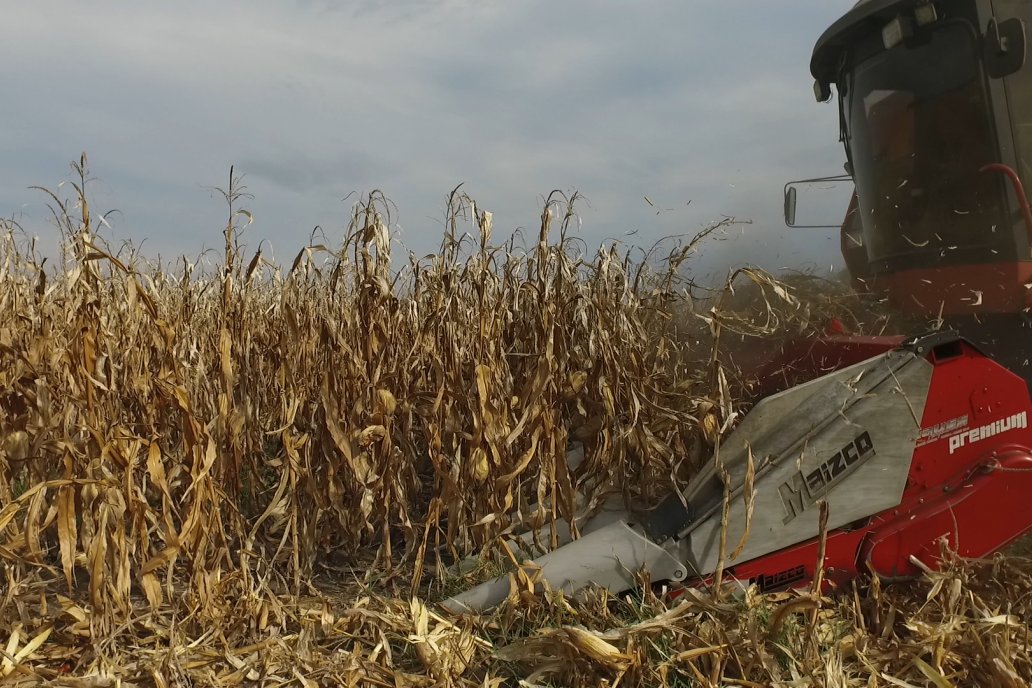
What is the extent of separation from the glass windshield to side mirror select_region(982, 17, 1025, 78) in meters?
0.18

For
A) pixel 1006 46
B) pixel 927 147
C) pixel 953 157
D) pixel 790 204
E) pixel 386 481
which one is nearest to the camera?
pixel 386 481

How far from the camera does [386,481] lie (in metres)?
3.29

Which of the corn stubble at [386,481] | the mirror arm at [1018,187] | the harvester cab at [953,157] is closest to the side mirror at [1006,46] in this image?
the harvester cab at [953,157]

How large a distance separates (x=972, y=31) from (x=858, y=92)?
806 mm

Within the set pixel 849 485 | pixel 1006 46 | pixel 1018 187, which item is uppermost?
pixel 1006 46

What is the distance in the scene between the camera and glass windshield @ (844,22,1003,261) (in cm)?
406

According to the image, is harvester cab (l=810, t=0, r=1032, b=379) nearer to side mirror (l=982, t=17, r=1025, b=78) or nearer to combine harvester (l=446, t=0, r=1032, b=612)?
side mirror (l=982, t=17, r=1025, b=78)

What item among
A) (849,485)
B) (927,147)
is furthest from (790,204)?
(849,485)

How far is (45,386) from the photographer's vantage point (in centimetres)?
308

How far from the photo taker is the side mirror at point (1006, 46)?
3734mm

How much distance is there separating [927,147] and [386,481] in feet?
10.7

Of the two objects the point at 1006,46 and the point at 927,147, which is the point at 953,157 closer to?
the point at 927,147

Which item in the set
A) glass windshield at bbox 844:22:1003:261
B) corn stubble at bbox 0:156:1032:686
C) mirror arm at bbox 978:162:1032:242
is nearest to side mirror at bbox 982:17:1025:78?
glass windshield at bbox 844:22:1003:261

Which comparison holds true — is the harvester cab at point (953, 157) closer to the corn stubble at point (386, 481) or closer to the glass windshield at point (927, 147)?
the glass windshield at point (927, 147)
